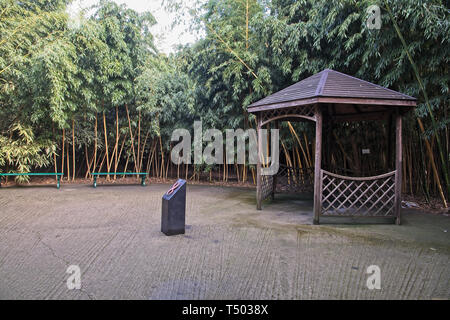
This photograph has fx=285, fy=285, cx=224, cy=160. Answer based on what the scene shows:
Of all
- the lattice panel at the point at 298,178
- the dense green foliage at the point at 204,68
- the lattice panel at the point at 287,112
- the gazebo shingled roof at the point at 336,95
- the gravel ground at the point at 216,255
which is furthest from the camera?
the lattice panel at the point at 298,178

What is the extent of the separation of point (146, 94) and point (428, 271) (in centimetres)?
690

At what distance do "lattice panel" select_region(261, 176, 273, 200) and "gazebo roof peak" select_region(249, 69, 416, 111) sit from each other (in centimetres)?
138

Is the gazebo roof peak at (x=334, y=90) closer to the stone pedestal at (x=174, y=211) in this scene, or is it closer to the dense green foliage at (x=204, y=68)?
the dense green foliage at (x=204, y=68)

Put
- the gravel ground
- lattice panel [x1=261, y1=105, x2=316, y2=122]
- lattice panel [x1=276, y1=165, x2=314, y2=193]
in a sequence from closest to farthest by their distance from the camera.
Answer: the gravel ground
lattice panel [x1=261, y1=105, x2=316, y2=122]
lattice panel [x1=276, y1=165, x2=314, y2=193]

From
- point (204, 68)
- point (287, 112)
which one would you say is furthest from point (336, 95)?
point (204, 68)

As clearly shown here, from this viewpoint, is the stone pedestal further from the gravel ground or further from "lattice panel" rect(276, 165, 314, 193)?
"lattice panel" rect(276, 165, 314, 193)

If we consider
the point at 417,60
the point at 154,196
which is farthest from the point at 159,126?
the point at 417,60

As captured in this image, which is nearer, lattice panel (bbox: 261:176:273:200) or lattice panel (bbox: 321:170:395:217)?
lattice panel (bbox: 321:170:395:217)

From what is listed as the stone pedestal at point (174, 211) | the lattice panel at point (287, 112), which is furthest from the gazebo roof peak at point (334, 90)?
the stone pedestal at point (174, 211)

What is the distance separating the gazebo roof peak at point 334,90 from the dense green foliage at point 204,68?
786 millimetres

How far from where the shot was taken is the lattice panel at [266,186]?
5.01 m

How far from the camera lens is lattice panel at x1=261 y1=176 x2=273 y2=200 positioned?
5008mm

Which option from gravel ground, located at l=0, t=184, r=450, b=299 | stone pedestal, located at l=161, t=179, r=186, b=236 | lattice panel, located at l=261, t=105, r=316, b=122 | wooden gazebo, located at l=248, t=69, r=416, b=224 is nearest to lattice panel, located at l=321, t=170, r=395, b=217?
wooden gazebo, located at l=248, t=69, r=416, b=224
